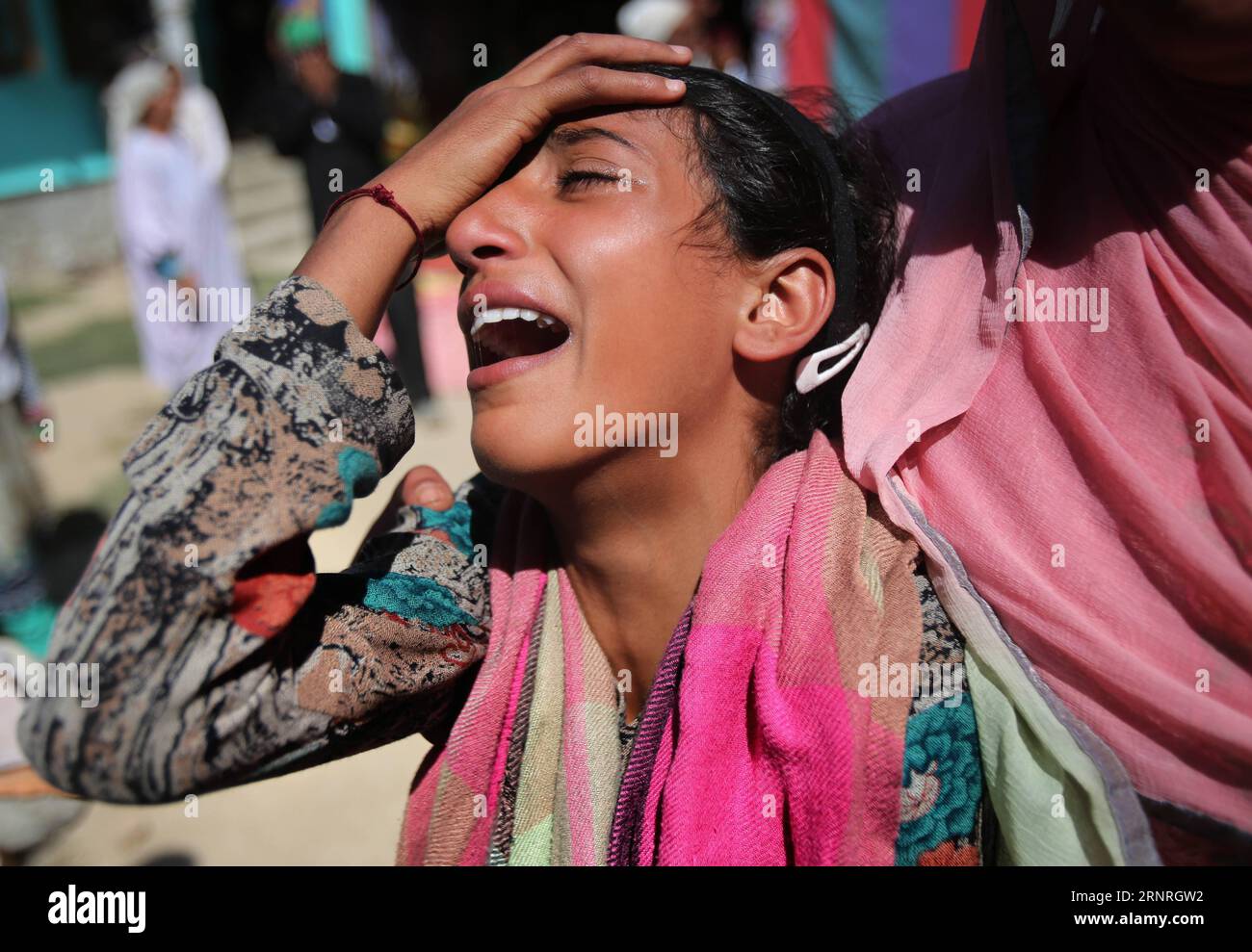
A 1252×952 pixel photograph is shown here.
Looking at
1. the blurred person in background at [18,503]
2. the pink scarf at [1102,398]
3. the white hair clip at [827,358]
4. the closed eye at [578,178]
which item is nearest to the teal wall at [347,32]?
the blurred person in background at [18,503]

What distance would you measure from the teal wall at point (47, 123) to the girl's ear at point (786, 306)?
1119cm

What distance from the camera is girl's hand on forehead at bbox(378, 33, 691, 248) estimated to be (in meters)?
1.76

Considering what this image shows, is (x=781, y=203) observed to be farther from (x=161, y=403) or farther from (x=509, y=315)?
(x=161, y=403)

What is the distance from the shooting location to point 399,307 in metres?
6.48

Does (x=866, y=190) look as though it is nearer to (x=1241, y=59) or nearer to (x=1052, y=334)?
(x=1052, y=334)

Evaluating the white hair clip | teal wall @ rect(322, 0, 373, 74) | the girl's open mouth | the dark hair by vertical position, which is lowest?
the white hair clip

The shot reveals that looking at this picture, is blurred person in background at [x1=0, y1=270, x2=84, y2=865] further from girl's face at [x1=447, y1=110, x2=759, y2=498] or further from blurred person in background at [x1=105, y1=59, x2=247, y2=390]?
girl's face at [x1=447, y1=110, x2=759, y2=498]

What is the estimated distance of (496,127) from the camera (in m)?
1.76

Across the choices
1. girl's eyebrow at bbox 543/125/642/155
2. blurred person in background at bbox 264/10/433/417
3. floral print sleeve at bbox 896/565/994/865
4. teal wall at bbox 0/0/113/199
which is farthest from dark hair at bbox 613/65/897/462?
teal wall at bbox 0/0/113/199

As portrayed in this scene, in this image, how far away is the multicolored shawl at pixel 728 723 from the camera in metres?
1.42

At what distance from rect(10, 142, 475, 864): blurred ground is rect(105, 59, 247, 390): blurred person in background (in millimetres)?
752

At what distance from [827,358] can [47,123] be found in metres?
11.7

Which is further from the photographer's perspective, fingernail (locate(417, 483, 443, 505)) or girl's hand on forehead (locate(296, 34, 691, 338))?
fingernail (locate(417, 483, 443, 505))
